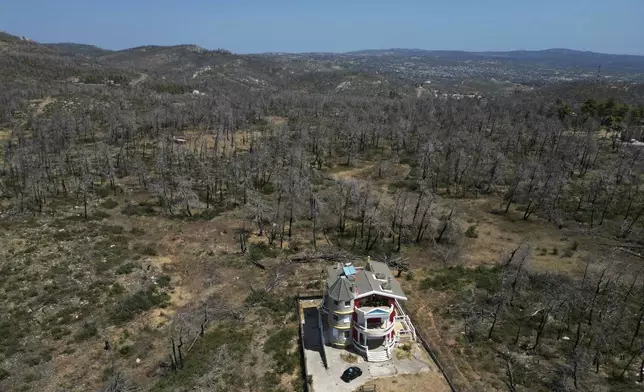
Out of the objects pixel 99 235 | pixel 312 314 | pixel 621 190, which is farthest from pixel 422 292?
pixel 621 190

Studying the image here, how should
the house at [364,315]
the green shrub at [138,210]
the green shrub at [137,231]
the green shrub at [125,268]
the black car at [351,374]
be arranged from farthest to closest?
the green shrub at [138,210] → the green shrub at [137,231] → the green shrub at [125,268] → the house at [364,315] → the black car at [351,374]

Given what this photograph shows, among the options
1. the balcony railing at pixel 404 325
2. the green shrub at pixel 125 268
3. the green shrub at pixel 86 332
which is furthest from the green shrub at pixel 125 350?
the balcony railing at pixel 404 325

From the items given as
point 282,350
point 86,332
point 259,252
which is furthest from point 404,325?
point 86,332

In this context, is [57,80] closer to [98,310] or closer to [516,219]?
[98,310]

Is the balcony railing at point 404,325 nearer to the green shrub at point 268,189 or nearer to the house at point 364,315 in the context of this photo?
the house at point 364,315

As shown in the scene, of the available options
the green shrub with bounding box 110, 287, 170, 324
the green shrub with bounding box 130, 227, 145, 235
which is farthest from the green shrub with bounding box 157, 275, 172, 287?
the green shrub with bounding box 130, 227, 145, 235

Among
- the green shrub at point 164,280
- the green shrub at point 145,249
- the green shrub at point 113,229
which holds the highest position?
the green shrub at point 113,229

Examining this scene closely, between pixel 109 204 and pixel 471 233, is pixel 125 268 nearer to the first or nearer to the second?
pixel 109 204
